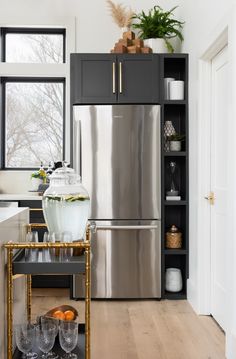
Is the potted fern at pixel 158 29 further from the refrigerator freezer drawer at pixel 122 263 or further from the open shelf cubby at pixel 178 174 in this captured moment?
the refrigerator freezer drawer at pixel 122 263

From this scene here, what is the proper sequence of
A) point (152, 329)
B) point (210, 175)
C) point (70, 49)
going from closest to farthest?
1. point (152, 329)
2. point (210, 175)
3. point (70, 49)

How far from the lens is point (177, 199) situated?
4.31m

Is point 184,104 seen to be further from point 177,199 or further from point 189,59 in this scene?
point 177,199

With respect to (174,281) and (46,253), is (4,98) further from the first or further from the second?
(46,253)

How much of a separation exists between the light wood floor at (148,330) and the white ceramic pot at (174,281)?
15 centimetres

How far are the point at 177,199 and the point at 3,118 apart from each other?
2.02 meters

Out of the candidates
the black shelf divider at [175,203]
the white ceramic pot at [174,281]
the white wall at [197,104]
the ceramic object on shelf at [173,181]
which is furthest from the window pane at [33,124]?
the white ceramic pot at [174,281]

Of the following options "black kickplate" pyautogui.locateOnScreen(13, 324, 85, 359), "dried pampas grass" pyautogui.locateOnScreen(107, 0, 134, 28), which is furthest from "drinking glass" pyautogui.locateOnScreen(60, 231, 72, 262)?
"dried pampas grass" pyautogui.locateOnScreen(107, 0, 134, 28)

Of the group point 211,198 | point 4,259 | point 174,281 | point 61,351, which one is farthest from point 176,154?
point 4,259

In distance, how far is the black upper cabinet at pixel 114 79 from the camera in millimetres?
4234

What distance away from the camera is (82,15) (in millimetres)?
4816

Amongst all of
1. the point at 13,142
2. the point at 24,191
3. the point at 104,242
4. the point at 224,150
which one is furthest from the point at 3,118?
the point at 224,150

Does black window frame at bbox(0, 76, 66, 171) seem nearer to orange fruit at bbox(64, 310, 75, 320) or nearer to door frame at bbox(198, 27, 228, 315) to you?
door frame at bbox(198, 27, 228, 315)

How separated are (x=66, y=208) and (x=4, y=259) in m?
0.30
